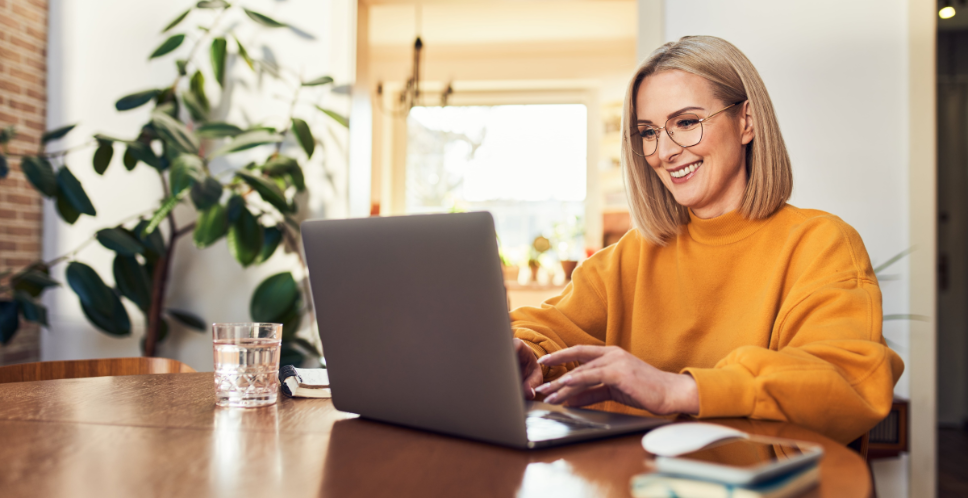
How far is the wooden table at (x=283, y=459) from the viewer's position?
1.98ft

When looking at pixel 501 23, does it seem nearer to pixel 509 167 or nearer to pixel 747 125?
pixel 509 167

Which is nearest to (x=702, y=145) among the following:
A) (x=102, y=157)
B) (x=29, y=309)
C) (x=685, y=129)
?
(x=685, y=129)

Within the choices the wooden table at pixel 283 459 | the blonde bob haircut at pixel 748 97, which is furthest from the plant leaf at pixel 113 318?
the blonde bob haircut at pixel 748 97

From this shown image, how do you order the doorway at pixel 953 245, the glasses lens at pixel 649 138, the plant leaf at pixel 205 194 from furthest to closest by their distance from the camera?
the doorway at pixel 953 245, the plant leaf at pixel 205 194, the glasses lens at pixel 649 138

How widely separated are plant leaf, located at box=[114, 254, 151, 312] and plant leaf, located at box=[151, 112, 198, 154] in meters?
0.62

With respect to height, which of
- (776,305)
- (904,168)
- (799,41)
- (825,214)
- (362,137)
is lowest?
(776,305)

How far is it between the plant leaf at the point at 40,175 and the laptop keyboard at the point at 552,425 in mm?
2607

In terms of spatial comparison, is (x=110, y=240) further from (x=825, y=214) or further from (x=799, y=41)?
(x=799, y=41)

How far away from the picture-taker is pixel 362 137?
126 inches

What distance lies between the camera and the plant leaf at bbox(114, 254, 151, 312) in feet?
9.74

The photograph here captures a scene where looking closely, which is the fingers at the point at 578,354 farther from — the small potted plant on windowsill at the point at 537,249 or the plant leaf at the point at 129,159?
the small potted plant on windowsill at the point at 537,249

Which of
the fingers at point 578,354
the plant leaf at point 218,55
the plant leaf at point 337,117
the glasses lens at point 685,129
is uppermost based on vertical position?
the plant leaf at point 218,55

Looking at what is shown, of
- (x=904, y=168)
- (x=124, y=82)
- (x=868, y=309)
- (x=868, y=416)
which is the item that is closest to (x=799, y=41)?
(x=904, y=168)

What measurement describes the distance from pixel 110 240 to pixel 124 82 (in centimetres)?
107
